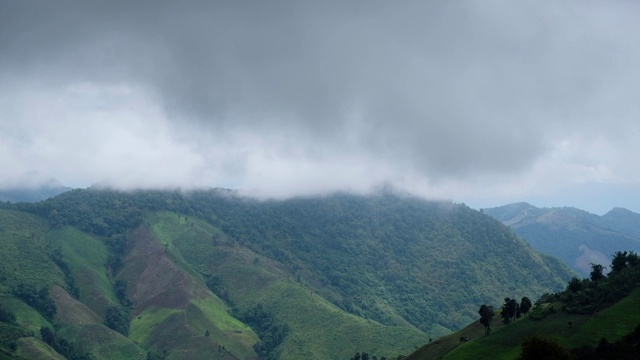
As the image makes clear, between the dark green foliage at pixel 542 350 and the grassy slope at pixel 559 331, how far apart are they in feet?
73.1

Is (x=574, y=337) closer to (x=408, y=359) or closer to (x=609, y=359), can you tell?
(x=609, y=359)

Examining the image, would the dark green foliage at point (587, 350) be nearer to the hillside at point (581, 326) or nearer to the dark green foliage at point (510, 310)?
the hillside at point (581, 326)

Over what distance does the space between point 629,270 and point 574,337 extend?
105 ft

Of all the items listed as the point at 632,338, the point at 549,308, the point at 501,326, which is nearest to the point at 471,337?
the point at 501,326

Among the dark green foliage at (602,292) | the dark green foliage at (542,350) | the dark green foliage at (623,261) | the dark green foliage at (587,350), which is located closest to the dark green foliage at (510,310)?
the dark green foliage at (602,292)

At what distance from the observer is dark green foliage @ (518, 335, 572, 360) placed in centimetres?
10406

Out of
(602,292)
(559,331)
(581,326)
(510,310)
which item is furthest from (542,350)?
(510,310)

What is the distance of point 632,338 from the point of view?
113m

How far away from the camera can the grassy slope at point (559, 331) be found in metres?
126

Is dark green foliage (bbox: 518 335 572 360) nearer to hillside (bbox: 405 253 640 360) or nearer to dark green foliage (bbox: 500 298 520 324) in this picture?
hillside (bbox: 405 253 640 360)

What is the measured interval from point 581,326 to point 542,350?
34582mm

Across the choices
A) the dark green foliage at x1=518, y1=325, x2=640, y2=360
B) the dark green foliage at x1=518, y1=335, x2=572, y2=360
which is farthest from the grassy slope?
the dark green foliage at x1=518, y1=335, x2=572, y2=360

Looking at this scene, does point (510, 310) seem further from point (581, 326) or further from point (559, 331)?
point (581, 326)

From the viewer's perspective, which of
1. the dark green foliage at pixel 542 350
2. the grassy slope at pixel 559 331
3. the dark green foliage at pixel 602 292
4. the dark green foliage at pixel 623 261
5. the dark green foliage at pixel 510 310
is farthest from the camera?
the dark green foliage at pixel 623 261
